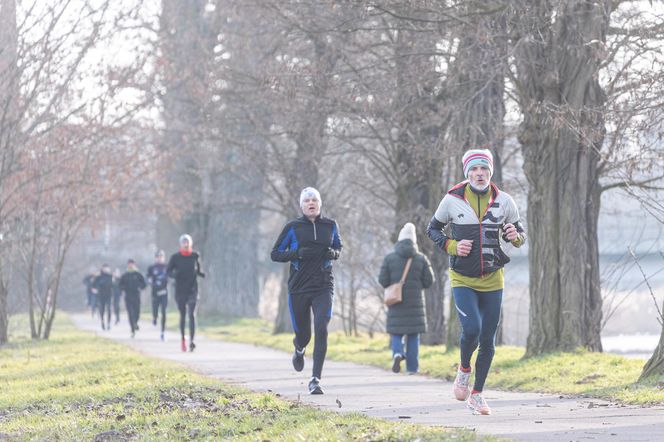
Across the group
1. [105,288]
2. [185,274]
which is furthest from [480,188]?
[105,288]

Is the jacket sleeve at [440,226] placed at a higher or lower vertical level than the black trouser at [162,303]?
Answer: higher

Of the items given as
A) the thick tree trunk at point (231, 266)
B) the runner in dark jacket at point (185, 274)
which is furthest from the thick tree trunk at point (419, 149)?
the thick tree trunk at point (231, 266)

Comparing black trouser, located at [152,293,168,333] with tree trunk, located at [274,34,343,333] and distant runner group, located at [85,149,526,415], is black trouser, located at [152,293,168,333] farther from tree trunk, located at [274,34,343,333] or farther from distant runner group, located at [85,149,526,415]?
distant runner group, located at [85,149,526,415]

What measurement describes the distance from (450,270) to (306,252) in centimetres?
265

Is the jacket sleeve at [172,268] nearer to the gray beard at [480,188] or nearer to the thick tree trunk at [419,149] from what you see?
the thick tree trunk at [419,149]

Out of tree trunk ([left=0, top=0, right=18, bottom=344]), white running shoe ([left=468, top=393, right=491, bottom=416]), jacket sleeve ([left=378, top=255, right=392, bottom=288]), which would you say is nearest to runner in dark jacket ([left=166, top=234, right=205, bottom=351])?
tree trunk ([left=0, top=0, right=18, bottom=344])

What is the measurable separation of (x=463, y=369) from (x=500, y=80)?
8344 mm

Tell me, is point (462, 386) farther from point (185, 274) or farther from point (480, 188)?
point (185, 274)

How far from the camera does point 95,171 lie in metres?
30.1

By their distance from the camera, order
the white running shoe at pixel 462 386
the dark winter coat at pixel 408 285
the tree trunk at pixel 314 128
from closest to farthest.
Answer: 1. the white running shoe at pixel 462 386
2. the dark winter coat at pixel 408 285
3. the tree trunk at pixel 314 128

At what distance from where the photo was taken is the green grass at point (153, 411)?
9.05 metres

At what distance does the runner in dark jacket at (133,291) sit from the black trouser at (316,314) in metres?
16.9

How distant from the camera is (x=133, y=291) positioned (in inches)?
1172

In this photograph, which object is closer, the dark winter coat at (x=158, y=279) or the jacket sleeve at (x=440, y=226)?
the jacket sleeve at (x=440, y=226)
